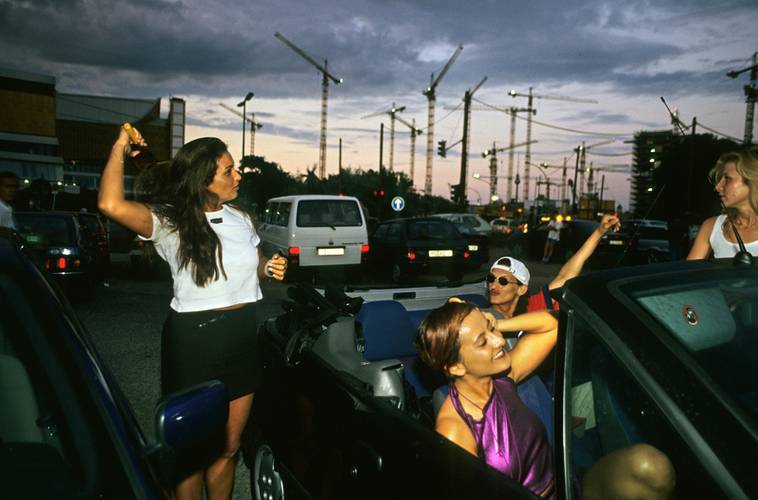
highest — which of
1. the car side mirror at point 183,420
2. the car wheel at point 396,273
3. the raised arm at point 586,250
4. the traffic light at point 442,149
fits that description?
the traffic light at point 442,149

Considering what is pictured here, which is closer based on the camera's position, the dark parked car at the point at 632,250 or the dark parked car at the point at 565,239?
the dark parked car at the point at 632,250

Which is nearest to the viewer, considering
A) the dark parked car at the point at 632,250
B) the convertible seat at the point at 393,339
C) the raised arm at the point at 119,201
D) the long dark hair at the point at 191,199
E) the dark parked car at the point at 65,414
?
the dark parked car at the point at 65,414

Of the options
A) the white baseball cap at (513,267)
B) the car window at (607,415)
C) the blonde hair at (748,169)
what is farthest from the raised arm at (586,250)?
the car window at (607,415)

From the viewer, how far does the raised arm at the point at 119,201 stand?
2.18 metres

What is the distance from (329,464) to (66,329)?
120 cm

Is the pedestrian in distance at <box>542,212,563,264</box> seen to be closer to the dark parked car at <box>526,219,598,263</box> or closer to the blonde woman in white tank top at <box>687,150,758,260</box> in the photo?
the dark parked car at <box>526,219,598,263</box>

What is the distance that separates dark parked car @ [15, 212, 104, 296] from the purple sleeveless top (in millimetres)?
8281

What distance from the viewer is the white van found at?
12.1m

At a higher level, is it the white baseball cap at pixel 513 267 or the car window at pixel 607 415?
the white baseball cap at pixel 513 267

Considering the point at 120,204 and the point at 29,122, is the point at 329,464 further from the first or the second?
the point at 29,122

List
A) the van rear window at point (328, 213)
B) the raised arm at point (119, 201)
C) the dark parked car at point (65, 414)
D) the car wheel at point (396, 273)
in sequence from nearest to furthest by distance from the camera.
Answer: the dark parked car at point (65, 414) → the raised arm at point (119, 201) → the van rear window at point (328, 213) → the car wheel at point (396, 273)

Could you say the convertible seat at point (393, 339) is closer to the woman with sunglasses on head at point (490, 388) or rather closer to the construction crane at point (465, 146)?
the woman with sunglasses on head at point (490, 388)

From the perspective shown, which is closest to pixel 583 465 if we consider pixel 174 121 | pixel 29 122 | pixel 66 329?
pixel 66 329

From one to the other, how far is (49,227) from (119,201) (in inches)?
318
